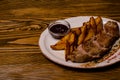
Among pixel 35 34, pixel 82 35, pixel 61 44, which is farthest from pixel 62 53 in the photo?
pixel 35 34

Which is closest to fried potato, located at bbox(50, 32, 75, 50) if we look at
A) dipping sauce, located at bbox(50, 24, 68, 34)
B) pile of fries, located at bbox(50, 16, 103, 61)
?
pile of fries, located at bbox(50, 16, 103, 61)

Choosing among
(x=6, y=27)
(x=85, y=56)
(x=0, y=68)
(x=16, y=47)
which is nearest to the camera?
(x=85, y=56)

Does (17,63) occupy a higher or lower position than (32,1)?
lower

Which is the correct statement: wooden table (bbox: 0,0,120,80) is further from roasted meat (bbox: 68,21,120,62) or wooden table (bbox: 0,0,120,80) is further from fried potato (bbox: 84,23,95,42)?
fried potato (bbox: 84,23,95,42)

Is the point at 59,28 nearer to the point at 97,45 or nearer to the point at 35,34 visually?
the point at 35,34

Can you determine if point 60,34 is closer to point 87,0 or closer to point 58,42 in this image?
point 58,42

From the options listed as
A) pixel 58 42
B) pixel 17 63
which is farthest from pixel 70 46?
pixel 17 63
